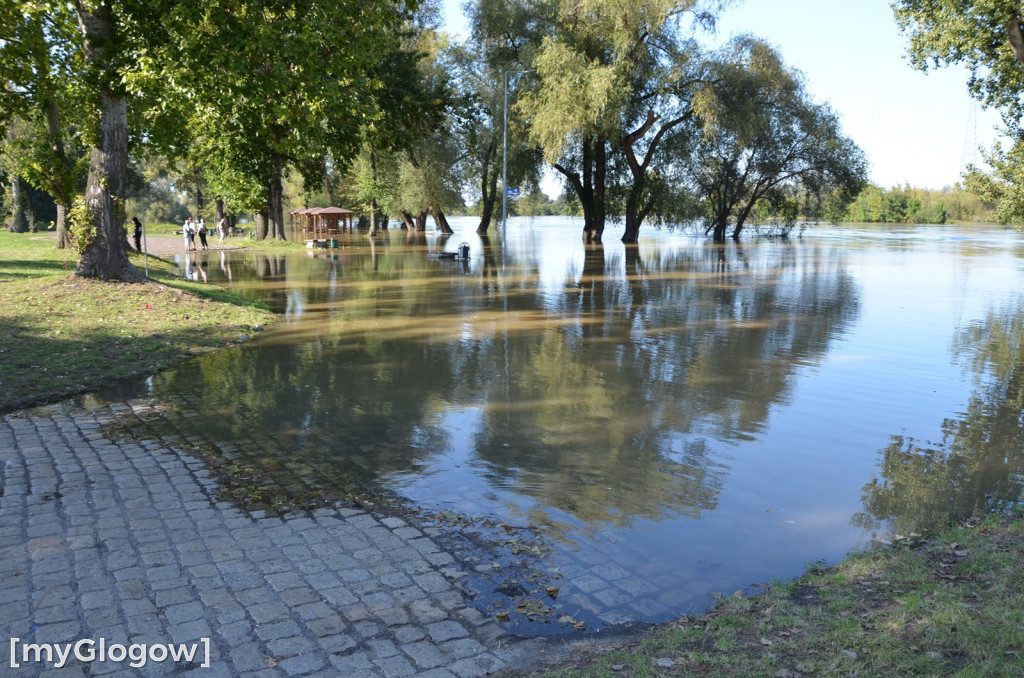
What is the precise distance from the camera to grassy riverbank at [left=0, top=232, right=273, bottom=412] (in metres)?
9.76

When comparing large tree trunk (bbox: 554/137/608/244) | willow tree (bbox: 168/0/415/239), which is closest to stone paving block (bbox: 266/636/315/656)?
willow tree (bbox: 168/0/415/239)

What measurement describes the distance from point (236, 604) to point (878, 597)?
→ 3.72 meters

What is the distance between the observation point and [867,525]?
5.87 m

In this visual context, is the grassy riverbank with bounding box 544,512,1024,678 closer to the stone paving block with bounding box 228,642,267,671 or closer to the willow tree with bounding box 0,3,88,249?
the stone paving block with bounding box 228,642,267,671

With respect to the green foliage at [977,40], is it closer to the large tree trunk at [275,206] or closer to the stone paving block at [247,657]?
the stone paving block at [247,657]

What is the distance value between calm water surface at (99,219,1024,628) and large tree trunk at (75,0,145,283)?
12.3 feet

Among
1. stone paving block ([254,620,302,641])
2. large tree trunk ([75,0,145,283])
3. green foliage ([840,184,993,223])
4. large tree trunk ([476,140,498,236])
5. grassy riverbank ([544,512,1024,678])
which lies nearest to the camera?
grassy riverbank ([544,512,1024,678])

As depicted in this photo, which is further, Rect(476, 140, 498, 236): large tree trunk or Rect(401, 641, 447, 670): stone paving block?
Rect(476, 140, 498, 236): large tree trunk

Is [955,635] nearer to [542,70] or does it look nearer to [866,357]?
[866,357]

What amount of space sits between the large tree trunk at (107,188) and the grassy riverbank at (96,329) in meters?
0.47

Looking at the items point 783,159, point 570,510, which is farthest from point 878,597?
point 783,159

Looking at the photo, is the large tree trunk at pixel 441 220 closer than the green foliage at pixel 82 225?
No

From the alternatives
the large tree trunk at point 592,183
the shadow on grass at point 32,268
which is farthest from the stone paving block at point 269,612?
the large tree trunk at point 592,183

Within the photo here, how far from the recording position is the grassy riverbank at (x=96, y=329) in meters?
9.76
